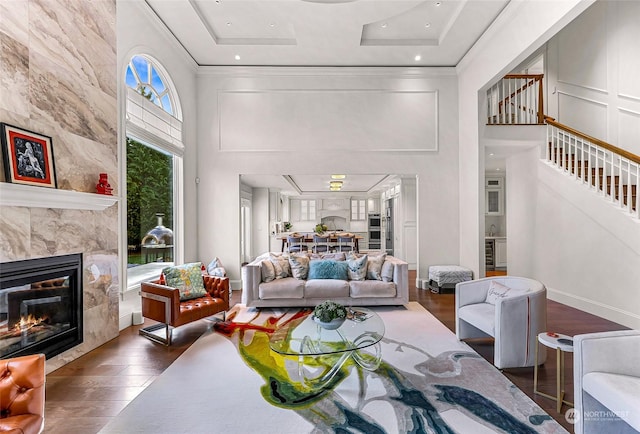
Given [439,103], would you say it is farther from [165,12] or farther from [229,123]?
[165,12]

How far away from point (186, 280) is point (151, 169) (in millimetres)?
2051

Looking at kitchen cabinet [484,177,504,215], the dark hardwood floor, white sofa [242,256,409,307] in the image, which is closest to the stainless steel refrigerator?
kitchen cabinet [484,177,504,215]

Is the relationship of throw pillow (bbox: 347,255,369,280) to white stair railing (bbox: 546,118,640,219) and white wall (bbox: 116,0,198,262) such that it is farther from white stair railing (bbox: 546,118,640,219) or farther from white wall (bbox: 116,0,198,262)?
white stair railing (bbox: 546,118,640,219)

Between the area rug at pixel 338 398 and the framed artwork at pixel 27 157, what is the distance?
2.08m

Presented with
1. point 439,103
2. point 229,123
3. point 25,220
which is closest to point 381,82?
point 439,103

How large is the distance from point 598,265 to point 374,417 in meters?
4.28

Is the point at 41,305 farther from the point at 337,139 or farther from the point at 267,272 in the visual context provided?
the point at 337,139

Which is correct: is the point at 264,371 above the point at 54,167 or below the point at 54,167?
below

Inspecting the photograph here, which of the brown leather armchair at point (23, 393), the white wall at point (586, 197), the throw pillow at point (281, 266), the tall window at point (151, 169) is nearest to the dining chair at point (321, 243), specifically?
the throw pillow at point (281, 266)

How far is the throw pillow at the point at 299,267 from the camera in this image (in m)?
4.92

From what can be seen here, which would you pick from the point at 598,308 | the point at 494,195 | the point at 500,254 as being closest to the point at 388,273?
the point at 598,308

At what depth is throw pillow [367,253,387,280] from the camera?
16.0 feet

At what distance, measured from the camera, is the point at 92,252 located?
3408mm

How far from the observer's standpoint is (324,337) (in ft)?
9.01
